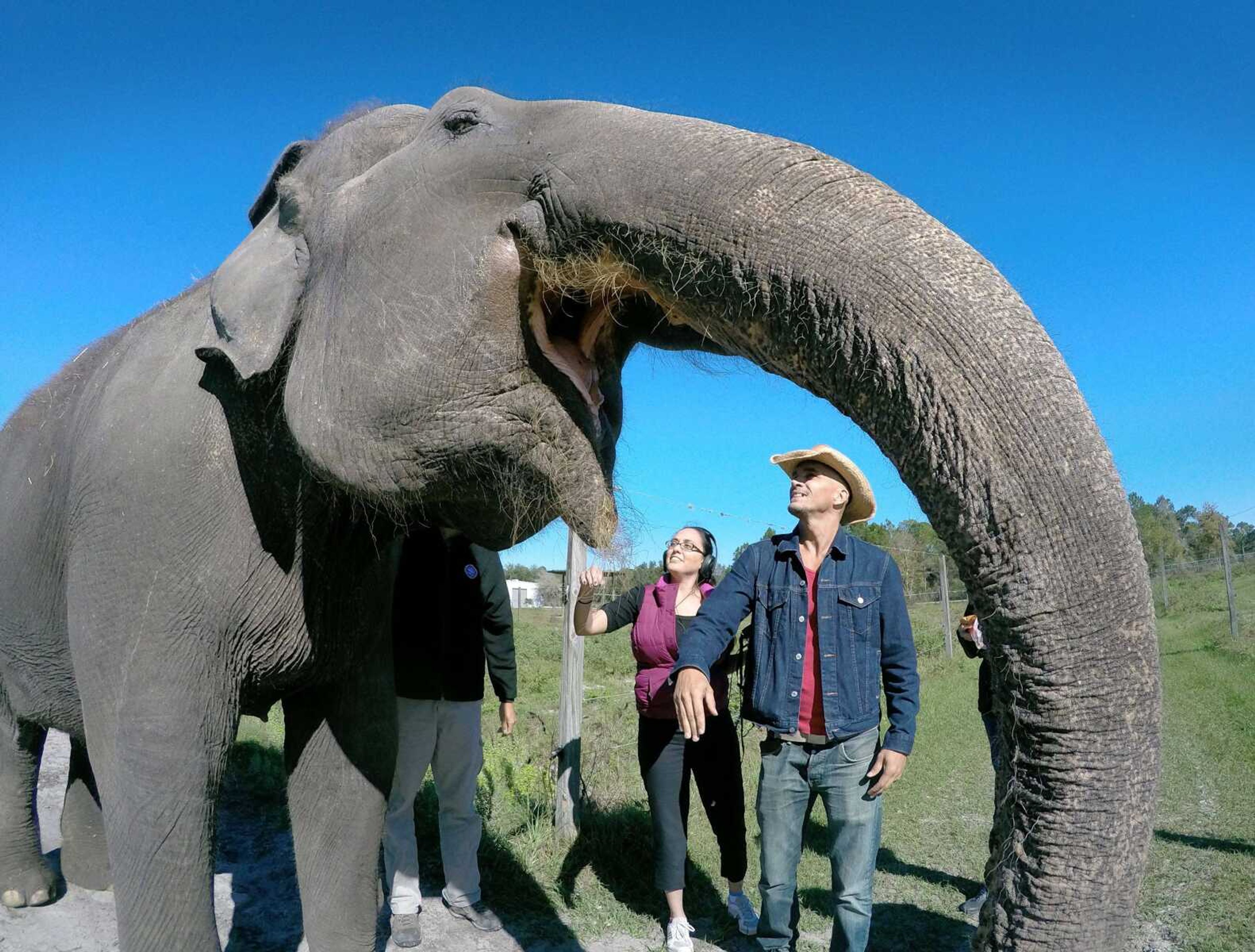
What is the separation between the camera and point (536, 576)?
78375 millimetres

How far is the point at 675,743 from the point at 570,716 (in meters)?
1.45

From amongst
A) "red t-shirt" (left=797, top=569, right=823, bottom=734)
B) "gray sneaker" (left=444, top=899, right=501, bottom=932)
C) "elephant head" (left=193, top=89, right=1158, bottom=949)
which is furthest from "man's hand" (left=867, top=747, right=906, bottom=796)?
"gray sneaker" (left=444, top=899, right=501, bottom=932)

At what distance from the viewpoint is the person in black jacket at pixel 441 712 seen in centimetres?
471

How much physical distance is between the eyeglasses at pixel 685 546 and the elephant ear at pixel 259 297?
122 inches

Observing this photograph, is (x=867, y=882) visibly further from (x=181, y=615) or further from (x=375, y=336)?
(x=375, y=336)

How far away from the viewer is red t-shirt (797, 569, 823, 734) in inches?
148

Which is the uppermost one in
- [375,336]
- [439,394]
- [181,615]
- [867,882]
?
[375,336]

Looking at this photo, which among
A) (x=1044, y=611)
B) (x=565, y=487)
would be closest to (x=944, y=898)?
(x=565, y=487)

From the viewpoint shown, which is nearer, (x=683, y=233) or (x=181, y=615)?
(x=683, y=233)

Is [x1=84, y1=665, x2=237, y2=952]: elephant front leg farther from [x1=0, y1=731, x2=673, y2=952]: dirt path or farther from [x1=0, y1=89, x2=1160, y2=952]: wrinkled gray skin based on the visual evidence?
[x1=0, y1=731, x2=673, y2=952]: dirt path

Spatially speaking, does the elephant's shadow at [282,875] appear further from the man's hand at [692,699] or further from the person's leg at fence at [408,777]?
the man's hand at [692,699]

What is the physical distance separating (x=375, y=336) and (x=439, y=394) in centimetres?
19

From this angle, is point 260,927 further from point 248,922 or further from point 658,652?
point 658,652

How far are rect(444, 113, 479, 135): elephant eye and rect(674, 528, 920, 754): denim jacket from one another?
2206mm
